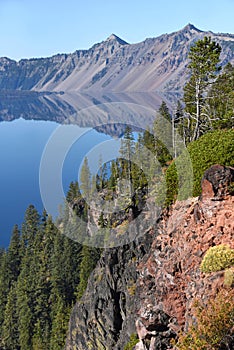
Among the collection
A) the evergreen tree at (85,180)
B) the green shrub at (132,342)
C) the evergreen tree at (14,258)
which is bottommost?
the green shrub at (132,342)

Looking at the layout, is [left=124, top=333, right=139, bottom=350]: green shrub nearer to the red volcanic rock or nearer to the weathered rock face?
the red volcanic rock

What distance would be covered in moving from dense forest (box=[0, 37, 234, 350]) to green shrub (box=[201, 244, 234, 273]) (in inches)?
603

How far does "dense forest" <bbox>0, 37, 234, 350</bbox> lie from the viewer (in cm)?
4189

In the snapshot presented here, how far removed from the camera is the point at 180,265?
1831 cm

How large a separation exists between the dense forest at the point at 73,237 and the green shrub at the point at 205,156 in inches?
389

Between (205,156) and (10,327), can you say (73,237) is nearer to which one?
(10,327)

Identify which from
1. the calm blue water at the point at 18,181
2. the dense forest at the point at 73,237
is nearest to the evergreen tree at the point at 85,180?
the dense forest at the point at 73,237

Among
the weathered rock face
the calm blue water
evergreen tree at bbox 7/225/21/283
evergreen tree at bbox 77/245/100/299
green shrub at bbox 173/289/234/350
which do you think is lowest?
green shrub at bbox 173/289/234/350

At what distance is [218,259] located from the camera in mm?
15680

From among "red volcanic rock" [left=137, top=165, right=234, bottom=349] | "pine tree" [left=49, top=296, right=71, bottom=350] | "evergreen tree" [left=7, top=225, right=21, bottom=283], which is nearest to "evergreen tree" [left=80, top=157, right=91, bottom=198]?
"evergreen tree" [left=7, top=225, right=21, bottom=283]

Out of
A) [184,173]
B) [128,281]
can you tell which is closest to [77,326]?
[128,281]

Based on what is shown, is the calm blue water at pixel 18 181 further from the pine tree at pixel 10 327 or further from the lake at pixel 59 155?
A: the pine tree at pixel 10 327

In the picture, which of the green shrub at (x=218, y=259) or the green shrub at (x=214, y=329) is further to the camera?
the green shrub at (x=218, y=259)

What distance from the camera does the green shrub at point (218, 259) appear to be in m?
15.5
